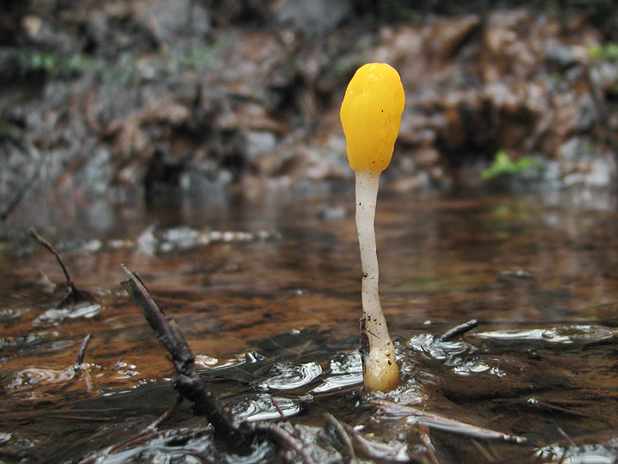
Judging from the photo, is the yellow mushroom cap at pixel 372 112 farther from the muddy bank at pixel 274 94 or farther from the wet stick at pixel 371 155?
the muddy bank at pixel 274 94

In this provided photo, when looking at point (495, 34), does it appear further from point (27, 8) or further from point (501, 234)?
point (27, 8)

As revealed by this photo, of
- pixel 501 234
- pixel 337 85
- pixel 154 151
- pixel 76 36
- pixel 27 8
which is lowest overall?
pixel 501 234

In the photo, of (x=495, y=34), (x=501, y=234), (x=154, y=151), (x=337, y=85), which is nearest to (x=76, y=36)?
(x=154, y=151)

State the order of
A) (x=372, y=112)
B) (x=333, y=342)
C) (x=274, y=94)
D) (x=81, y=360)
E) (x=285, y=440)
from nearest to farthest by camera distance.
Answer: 1. (x=285, y=440)
2. (x=372, y=112)
3. (x=81, y=360)
4. (x=333, y=342)
5. (x=274, y=94)

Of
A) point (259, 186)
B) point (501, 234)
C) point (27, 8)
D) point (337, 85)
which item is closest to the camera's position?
point (501, 234)

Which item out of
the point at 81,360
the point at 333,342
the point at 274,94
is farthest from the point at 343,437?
the point at 274,94

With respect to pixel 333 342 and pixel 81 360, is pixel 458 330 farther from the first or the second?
pixel 81 360

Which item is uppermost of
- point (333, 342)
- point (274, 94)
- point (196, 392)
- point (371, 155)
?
point (274, 94)

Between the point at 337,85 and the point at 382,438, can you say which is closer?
the point at 382,438

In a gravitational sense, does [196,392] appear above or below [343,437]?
above
